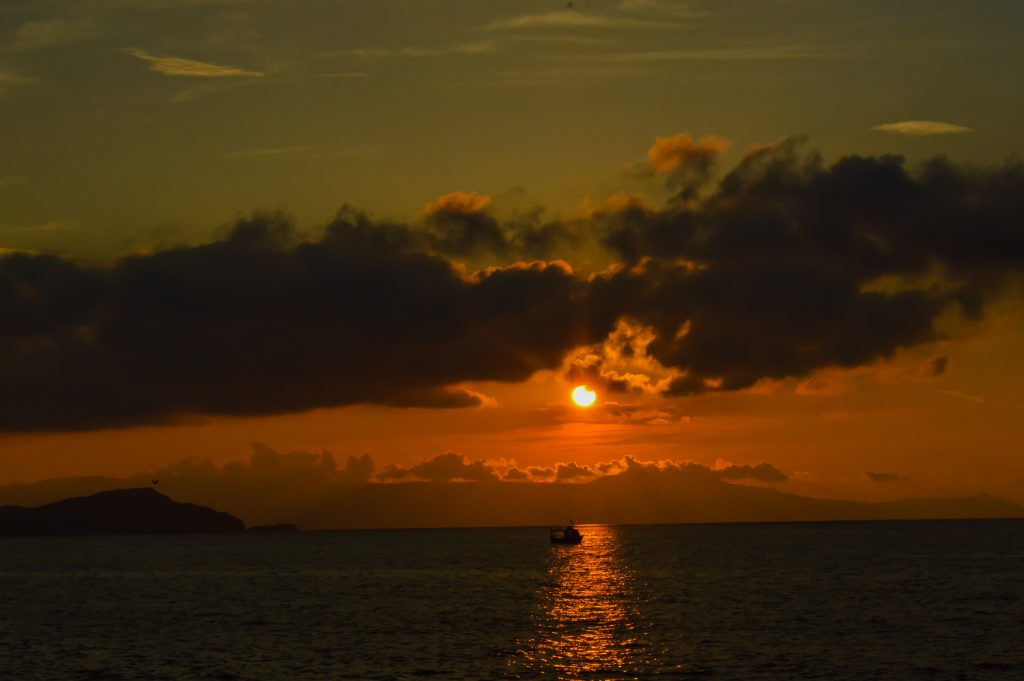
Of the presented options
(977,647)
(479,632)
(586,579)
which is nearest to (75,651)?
(479,632)

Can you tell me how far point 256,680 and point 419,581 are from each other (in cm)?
11114

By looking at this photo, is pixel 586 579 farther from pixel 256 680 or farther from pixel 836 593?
pixel 256 680

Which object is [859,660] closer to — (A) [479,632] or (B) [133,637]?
(A) [479,632]

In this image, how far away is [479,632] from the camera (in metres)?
112

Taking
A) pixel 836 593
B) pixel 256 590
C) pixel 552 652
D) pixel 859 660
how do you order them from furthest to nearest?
pixel 256 590, pixel 836 593, pixel 552 652, pixel 859 660

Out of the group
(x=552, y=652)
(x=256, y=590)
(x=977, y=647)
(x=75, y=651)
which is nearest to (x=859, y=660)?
(x=977, y=647)

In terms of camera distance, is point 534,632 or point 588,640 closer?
point 588,640

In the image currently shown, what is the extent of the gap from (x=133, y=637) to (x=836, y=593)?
87.5 meters

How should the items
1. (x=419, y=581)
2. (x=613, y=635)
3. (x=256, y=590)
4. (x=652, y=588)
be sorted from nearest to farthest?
(x=613, y=635), (x=652, y=588), (x=256, y=590), (x=419, y=581)

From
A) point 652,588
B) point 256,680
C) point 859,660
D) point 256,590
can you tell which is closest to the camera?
point 256,680

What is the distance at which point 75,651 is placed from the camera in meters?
103

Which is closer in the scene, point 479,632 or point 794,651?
point 794,651

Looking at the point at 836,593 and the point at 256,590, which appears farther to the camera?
the point at 256,590

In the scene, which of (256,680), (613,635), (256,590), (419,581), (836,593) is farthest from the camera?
(419,581)
